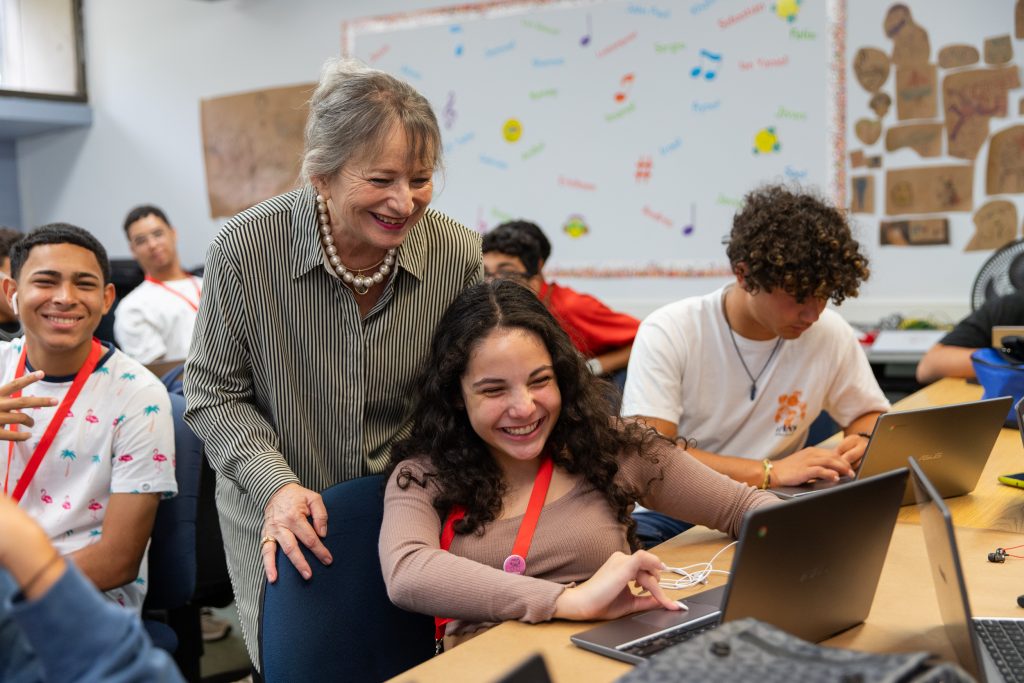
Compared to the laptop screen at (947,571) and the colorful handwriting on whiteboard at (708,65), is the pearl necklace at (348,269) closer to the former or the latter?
the laptop screen at (947,571)

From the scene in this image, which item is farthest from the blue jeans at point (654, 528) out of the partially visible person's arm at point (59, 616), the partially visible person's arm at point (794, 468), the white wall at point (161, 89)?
the white wall at point (161, 89)

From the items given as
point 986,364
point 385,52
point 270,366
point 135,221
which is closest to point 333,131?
point 270,366

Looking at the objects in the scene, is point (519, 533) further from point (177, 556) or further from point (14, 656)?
point (177, 556)

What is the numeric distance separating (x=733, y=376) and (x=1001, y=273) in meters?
1.66

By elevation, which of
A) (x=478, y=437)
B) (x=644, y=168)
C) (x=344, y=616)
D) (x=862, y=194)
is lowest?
(x=344, y=616)

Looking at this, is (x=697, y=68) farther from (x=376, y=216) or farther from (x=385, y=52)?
(x=376, y=216)

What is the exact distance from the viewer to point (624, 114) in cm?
484

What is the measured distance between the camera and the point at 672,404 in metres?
2.24

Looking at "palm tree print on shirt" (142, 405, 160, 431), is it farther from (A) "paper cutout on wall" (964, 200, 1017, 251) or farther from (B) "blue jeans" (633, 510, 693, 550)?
(A) "paper cutout on wall" (964, 200, 1017, 251)

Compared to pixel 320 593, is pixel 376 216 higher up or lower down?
higher up

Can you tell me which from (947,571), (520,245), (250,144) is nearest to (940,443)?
(947,571)

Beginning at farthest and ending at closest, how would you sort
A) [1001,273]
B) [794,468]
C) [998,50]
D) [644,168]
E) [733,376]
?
1. [644,168]
2. [998,50]
3. [1001,273]
4. [733,376]
5. [794,468]

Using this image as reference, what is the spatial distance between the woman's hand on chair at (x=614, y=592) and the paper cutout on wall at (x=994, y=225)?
10.9 feet

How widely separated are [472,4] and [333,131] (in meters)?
3.95
